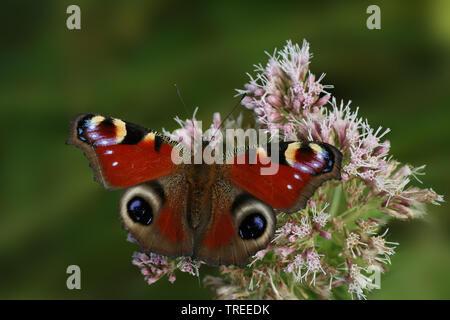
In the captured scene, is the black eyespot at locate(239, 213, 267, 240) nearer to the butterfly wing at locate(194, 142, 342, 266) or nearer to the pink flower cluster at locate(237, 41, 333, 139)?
the butterfly wing at locate(194, 142, 342, 266)

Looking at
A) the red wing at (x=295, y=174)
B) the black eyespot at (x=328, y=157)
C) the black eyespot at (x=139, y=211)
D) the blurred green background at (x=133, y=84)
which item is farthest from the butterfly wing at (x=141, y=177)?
the blurred green background at (x=133, y=84)

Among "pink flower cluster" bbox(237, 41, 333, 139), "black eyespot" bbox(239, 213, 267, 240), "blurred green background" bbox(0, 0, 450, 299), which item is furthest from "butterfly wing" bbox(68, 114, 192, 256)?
"blurred green background" bbox(0, 0, 450, 299)

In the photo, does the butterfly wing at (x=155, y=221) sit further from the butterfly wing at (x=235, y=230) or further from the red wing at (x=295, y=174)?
the red wing at (x=295, y=174)

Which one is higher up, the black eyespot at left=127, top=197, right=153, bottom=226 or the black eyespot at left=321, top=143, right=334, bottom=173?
the black eyespot at left=321, top=143, right=334, bottom=173

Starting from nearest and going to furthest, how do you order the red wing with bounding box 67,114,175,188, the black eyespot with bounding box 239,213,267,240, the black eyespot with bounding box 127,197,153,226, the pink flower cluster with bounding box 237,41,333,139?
the black eyespot with bounding box 239,213,267,240 → the black eyespot with bounding box 127,197,153,226 → the red wing with bounding box 67,114,175,188 → the pink flower cluster with bounding box 237,41,333,139

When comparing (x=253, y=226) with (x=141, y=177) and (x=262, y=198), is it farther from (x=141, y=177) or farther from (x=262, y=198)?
(x=141, y=177)

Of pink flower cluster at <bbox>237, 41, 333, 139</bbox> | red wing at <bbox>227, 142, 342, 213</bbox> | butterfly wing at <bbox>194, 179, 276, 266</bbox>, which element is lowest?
butterfly wing at <bbox>194, 179, 276, 266</bbox>
